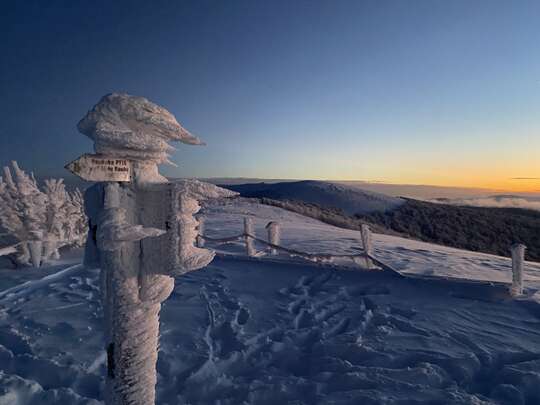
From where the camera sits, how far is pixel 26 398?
414cm

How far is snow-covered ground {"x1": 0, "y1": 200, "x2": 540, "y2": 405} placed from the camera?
170 inches

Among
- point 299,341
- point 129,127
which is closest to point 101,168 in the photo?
point 129,127

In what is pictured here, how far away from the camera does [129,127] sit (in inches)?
103

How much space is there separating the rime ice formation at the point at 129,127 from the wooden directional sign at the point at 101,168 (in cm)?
7

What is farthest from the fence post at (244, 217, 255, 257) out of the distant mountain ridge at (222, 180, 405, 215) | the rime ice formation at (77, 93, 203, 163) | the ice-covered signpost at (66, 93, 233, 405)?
the distant mountain ridge at (222, 180, 405, 215)

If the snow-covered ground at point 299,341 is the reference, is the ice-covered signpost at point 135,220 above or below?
above

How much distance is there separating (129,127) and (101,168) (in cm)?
42

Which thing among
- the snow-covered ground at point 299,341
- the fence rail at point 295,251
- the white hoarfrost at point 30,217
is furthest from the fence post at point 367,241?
the white hoarfrost at point 30,217

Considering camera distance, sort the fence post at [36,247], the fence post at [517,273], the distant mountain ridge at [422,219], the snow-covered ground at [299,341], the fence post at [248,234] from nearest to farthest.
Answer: the snow-covered ground at [299,341] < the fence post at [517,273] < the fence post at [36,247] < the fence post at [248,234] < the distant mountain ridge at [422,219]

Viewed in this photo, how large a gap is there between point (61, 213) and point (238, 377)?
10.8 metres

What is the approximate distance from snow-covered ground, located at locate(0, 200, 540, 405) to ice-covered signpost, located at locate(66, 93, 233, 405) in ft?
Result: 6.38

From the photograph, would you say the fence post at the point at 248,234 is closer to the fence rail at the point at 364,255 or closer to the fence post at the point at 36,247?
the fence rail at the point at 364,255

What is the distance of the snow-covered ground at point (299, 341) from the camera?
4.32m

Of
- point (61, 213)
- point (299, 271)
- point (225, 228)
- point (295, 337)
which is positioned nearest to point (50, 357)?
point (295, 337)
